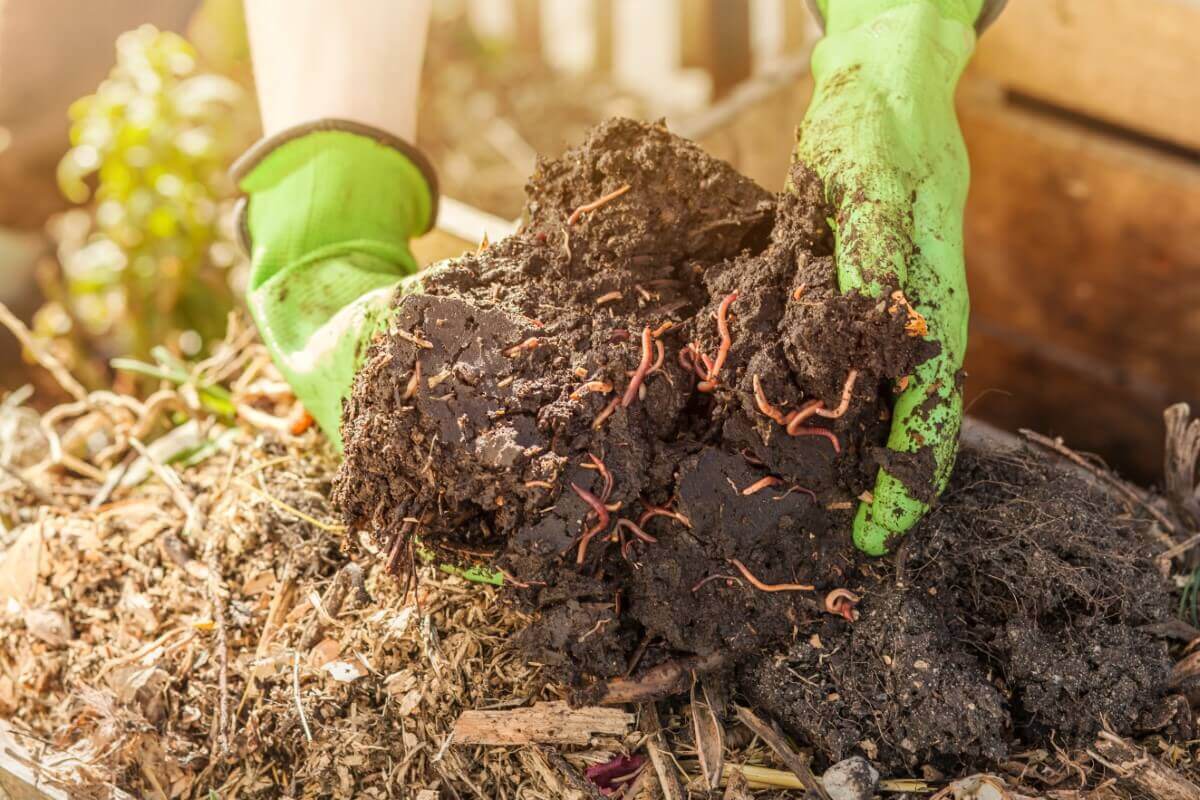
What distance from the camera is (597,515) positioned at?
1.63 meters

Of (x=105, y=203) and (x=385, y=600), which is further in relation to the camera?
(x=105, y=203)

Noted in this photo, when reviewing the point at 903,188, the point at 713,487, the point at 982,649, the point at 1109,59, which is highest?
the point at 903,188

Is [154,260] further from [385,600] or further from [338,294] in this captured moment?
[385,600]

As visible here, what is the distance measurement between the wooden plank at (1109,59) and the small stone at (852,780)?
2.61m

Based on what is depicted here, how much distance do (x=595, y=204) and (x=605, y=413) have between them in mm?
394

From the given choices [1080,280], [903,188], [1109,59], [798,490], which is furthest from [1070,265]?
[798,490]

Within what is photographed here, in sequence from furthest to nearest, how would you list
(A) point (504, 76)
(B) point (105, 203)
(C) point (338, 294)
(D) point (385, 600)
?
(A) point (504, 76)
(B) point (105, 203)
(C) point (338, 294)
(D) point (385, 600)

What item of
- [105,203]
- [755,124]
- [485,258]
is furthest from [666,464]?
[105,203]

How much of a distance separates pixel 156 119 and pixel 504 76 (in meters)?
2.03

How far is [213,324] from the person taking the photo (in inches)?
142

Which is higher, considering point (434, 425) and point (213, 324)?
point (434, 425)

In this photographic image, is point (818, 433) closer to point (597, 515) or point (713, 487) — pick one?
point (713, 487)

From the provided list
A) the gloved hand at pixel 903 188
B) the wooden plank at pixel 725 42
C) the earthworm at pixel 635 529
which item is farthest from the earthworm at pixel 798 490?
the wooden plank at pixel 725 42

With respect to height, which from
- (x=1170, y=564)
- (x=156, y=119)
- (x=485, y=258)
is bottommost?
(x=1170, y=564)
